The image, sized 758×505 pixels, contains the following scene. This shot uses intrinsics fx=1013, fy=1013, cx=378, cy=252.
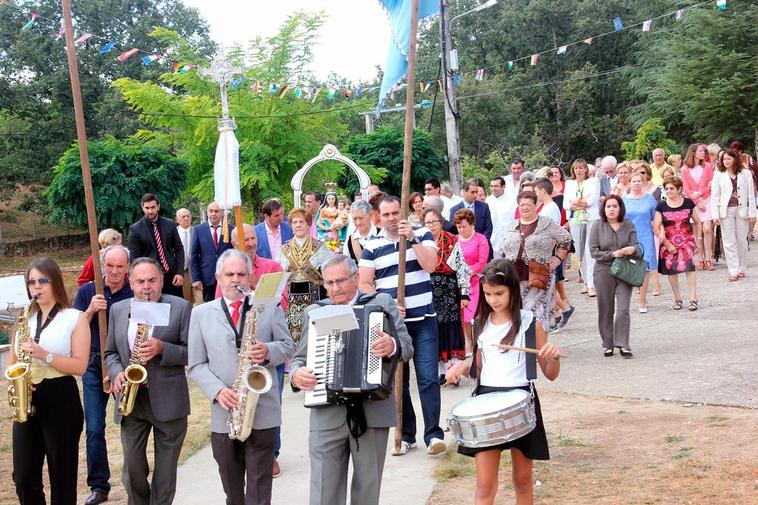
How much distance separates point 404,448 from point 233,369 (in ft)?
8.81

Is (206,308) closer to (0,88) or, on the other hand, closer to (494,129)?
(494,129)

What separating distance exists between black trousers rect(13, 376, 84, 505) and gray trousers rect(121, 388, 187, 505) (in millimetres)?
376

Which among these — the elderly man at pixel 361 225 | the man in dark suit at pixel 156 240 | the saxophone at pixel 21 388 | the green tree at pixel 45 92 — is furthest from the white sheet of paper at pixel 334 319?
the green tree at pixel 45 92

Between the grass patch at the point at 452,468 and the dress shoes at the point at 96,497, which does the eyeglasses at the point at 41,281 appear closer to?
the dress shoes at the point at 96,497

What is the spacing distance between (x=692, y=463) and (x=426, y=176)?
20226mm

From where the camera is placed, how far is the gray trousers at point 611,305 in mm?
11141

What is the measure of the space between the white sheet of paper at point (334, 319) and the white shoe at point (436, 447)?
9.51 ft

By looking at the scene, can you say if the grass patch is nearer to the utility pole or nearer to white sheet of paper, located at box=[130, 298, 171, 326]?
white sheet of paper, located at box=[130, 298, 171, 326]

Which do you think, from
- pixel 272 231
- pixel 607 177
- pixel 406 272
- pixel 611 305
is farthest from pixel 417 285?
pixel 607 177

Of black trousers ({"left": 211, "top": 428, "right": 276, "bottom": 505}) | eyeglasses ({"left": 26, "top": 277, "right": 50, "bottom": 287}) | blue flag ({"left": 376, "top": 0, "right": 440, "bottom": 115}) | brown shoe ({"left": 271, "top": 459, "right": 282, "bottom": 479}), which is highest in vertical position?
blue flag ({"left": 376, "top": 0, "right": 440, "bottom": 115})

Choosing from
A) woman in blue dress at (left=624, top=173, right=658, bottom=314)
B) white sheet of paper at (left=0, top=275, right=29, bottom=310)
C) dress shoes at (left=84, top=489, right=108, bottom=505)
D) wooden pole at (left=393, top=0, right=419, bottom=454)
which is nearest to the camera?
dress shoes at (left=84, top=489, right=108, bottom=505)

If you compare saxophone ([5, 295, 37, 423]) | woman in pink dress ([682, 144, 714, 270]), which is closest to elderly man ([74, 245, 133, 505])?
saxophone ([5, 295, 37, 423])

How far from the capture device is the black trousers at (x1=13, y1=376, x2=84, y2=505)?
21.4ft

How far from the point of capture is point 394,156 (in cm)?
2816
